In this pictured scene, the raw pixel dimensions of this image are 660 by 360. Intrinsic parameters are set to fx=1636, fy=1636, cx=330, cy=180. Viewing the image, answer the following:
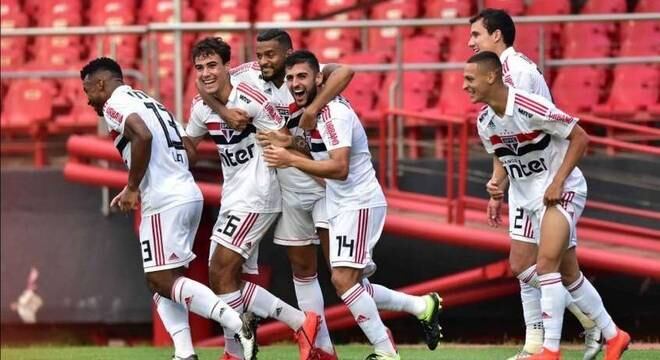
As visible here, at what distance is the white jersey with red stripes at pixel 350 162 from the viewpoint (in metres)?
9.52

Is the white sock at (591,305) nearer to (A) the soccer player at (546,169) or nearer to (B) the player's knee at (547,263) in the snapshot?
(A) the soccer player at (546,169)

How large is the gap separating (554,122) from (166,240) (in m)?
2.40

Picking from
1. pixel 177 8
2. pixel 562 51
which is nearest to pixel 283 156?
pixel 177 8

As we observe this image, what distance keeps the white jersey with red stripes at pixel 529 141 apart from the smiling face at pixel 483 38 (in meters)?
0.64

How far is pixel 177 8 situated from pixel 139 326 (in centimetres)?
318

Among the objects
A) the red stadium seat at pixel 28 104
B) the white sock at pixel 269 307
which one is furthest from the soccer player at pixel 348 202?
Result: the red stadium seat at pixel 28 104

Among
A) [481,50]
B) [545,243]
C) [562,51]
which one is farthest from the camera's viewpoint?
[562,51]

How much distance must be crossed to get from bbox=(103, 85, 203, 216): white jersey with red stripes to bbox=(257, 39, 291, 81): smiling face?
0.68 metres

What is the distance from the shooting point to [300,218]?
10188 mm

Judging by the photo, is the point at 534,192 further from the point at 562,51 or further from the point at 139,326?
the point at 139,326

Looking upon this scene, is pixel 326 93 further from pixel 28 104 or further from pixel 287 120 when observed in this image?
pixel 28 104

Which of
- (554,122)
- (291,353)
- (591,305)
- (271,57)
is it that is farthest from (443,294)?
(554,122)

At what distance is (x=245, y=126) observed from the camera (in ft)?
32.7

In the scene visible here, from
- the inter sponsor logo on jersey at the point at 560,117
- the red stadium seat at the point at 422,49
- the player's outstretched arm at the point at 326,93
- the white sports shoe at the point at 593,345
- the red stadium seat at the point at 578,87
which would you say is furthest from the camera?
the red stadium seat at the point at 422,49
